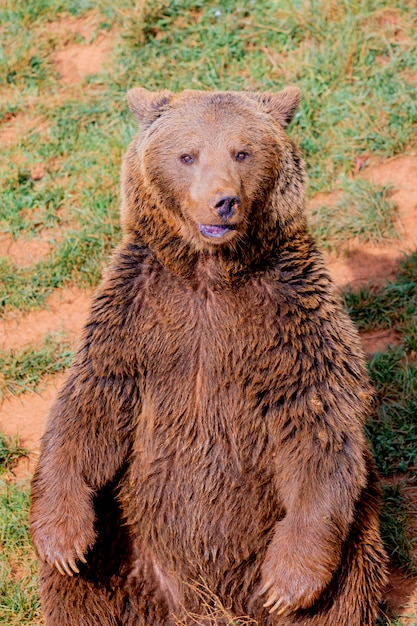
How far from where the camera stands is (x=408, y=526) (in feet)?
21.6

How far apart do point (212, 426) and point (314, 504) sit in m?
0.66

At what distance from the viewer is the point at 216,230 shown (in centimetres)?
536

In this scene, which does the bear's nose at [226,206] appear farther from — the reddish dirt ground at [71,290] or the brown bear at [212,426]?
the reddish dirt ground at [71,290]

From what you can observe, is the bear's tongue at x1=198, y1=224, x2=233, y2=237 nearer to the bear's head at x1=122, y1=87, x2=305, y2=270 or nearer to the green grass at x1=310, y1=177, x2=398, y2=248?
the bear's head at x1=122, y1=87, x2=305, y2=270

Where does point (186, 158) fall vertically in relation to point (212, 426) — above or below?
above

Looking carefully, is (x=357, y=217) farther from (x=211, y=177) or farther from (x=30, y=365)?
(x=211, y=177)

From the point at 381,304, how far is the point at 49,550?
3.49 metres

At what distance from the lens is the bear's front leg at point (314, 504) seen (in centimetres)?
534

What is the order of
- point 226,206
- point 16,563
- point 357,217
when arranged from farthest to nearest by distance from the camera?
1. point 357,217
2. point 16,563
3. point 226,206

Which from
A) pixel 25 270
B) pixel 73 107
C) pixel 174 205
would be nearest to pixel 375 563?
pixel 174 205

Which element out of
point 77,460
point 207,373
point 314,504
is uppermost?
point 207,373

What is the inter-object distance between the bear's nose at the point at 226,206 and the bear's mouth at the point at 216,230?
0.26 ft

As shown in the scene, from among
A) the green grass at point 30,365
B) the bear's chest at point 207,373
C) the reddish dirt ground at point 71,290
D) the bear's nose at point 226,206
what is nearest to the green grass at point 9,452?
the reddish dirt ground at point 71,290

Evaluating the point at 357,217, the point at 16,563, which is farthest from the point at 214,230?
the point at 357,217
